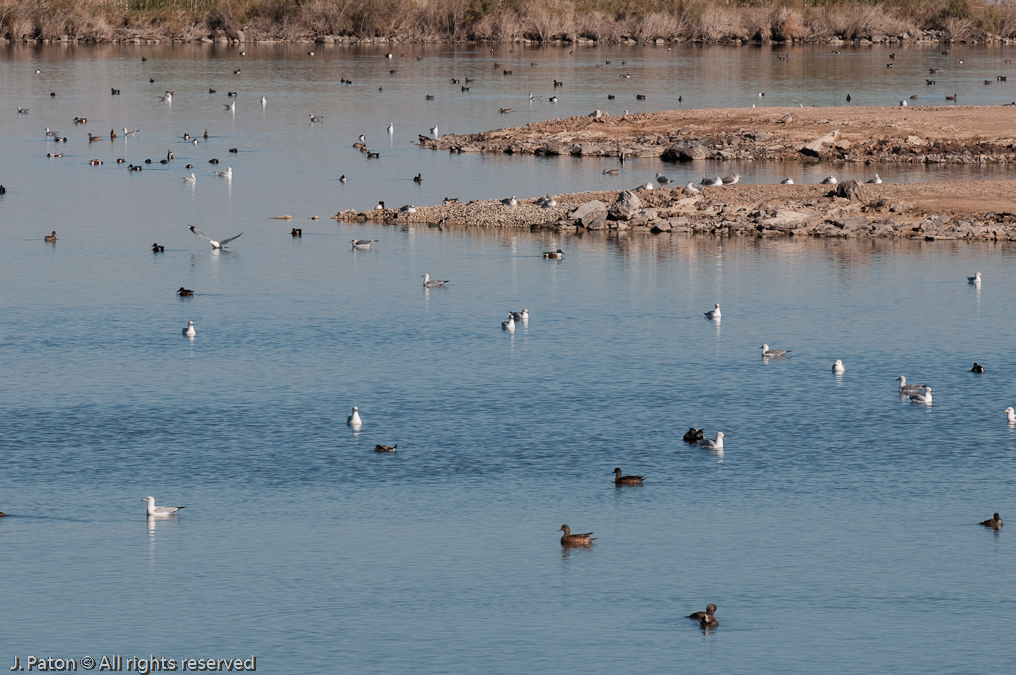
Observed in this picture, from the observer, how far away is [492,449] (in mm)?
32281

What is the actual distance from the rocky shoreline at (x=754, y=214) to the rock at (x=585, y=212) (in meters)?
0.04

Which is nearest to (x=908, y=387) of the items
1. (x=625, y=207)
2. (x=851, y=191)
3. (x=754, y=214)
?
(x=754, y=214)

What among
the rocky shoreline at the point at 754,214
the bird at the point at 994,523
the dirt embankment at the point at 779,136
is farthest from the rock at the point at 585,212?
the bird at the point at 994,523

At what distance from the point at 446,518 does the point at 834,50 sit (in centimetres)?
12549

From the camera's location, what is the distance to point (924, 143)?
73.2 metres

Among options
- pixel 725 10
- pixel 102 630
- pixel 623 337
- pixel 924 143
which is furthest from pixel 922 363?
pixel 725 10

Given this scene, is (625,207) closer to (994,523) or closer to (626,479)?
(626,479)

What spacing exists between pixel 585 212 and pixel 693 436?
2639cm

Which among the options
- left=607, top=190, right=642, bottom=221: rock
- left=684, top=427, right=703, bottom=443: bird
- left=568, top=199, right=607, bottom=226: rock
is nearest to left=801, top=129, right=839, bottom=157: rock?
left=607, top=190, right=642, bottom=221: rock

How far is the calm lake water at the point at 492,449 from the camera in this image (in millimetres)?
23797

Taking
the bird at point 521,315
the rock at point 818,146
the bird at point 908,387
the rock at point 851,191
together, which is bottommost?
the bird at point 908,387

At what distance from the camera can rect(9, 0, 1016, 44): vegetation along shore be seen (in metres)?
156

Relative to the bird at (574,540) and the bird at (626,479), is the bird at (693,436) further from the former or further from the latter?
the bird at (574,540)

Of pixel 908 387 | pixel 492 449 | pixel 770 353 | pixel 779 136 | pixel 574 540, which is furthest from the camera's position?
pixel 779 136
